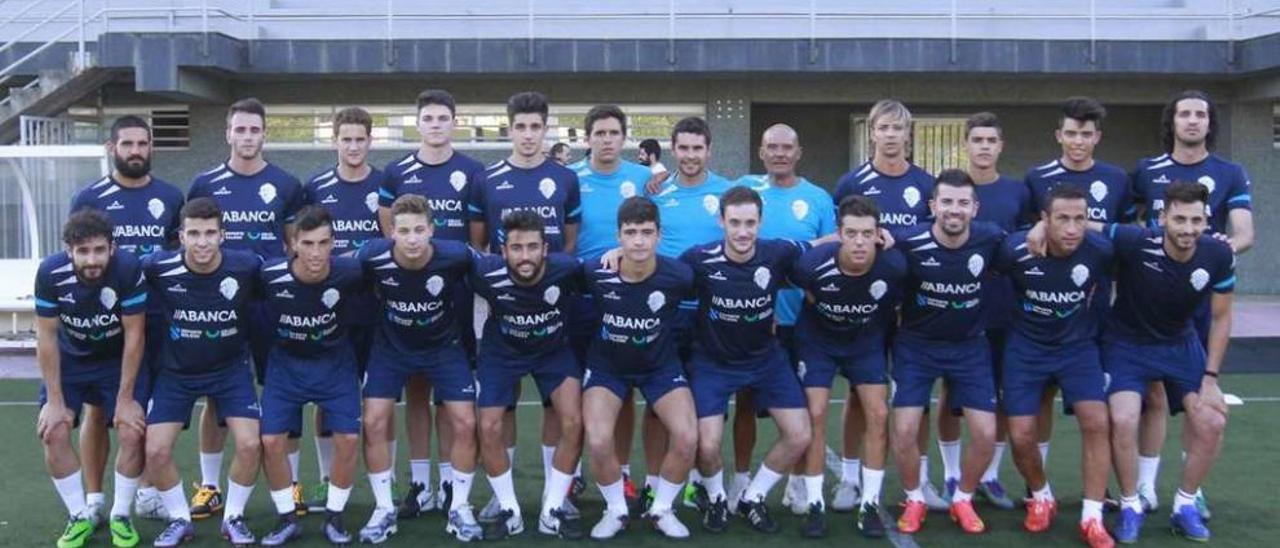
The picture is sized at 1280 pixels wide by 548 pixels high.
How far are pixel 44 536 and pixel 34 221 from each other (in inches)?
292

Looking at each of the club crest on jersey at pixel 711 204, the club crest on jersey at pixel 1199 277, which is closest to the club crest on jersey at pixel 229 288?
the club crest on jersey at pixel 711 204

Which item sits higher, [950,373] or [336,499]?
[950,373]

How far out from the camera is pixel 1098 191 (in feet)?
20.7

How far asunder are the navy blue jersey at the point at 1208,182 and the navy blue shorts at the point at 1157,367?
65cm

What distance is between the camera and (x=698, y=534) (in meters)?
5.94

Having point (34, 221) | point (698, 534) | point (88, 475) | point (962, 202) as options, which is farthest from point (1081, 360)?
point (34, 221)

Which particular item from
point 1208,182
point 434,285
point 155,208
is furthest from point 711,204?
point 155,208

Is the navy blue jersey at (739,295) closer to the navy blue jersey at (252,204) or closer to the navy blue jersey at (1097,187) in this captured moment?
the navy blue jersey at (1097,187)

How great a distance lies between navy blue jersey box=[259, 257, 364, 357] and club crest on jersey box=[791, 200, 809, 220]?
6.93 feet

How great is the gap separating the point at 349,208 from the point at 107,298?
1.24 meters

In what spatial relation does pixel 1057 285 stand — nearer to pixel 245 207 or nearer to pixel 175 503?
pixel 245 207

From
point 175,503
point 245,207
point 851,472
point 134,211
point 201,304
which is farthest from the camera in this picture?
point 851,472

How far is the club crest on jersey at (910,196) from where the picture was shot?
20.7 feet

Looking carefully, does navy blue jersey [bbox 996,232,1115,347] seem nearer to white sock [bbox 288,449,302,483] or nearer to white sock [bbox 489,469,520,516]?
white sock [bbox 489,469,520,516]
